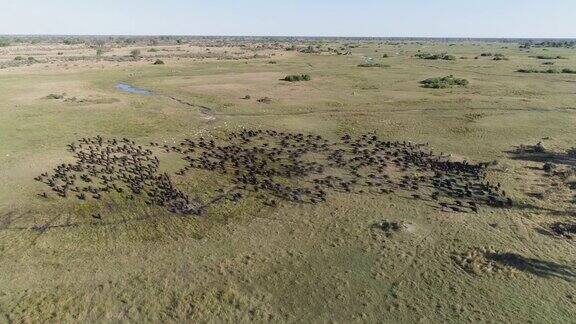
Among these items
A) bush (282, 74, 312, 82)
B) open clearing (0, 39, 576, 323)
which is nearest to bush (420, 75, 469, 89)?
open clearing (0, 39, 576, 323)

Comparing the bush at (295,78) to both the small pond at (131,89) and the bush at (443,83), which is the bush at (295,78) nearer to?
the bush at (443,83)

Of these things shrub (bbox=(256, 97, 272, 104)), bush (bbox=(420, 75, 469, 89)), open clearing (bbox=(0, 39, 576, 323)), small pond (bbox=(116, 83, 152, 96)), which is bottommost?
open clearing (bbox=(0, 39, 576, 323))

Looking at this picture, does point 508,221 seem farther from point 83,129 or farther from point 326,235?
point 83,129

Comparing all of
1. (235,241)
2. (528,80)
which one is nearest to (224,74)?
(528,80)

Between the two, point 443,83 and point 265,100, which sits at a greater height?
point 443,83

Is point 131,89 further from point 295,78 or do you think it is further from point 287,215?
point 287,215

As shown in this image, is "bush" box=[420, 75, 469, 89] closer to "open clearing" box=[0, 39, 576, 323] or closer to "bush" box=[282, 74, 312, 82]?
"open clearing" box=[0, 39, 576, 323]

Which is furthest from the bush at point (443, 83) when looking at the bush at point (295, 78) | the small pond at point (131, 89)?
the small pond at point (131, 89)

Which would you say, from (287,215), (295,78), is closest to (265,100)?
(295,78)
